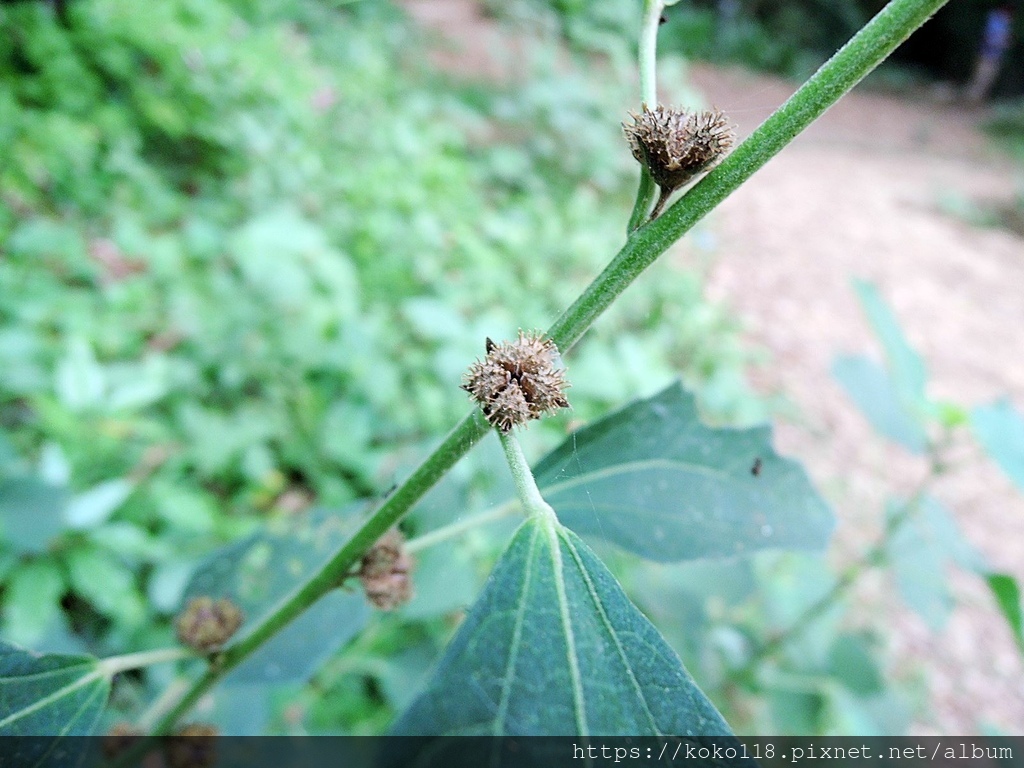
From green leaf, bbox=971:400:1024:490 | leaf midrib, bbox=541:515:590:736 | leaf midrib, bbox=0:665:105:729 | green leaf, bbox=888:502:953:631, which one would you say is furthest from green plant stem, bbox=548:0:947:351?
green leaf, bbox=888:502:953:631

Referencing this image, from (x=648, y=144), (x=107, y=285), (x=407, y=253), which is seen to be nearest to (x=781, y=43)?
(x=407, y=253)

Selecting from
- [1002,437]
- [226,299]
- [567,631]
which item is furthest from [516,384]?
[226,299]

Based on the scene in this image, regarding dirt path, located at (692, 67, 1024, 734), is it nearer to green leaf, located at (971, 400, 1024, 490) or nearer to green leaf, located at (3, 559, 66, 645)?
green leaf, located at (971, 400, 1024, 490)

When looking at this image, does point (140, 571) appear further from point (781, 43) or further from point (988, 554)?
point (781, 43)

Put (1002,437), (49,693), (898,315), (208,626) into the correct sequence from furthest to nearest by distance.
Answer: (898,315), (1002,437), (208,626), (49,693)

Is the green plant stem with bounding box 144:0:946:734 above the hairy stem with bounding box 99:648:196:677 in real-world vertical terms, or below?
above

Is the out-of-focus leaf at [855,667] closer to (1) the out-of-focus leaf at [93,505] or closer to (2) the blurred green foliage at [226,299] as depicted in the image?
(2) the blurred green foliage at [226,299]

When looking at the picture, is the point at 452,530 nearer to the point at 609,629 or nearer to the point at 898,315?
the point at 609,629
